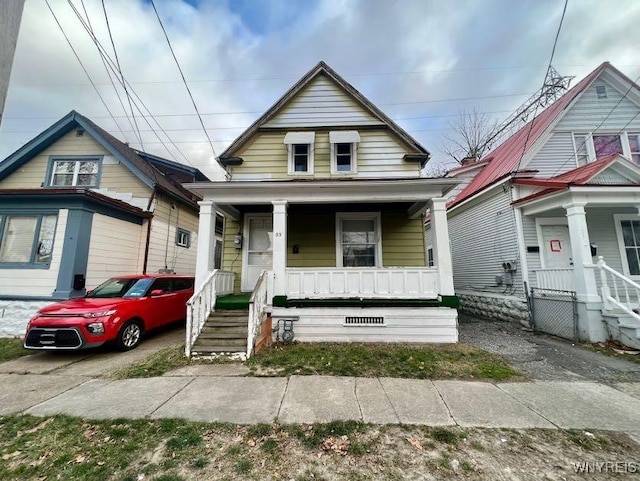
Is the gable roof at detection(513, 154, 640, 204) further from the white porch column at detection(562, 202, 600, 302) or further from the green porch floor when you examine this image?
the green porch floor

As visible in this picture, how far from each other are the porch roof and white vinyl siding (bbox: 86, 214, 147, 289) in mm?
A: 3706

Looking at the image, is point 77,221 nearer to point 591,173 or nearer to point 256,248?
point 256,248

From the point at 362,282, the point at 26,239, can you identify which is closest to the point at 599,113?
the point at 362,282

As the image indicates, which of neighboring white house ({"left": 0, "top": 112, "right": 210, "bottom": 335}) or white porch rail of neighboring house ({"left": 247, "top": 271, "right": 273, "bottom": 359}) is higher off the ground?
neighboring white house ({"left": 0, "top": 112, "right": 210, "bottom": 335})

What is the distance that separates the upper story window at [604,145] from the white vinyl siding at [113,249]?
51.2 ft

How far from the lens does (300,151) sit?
8836 mm

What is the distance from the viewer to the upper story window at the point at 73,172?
10328mm

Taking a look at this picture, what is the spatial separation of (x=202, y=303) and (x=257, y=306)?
1.26m

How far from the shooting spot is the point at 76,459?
2.52 metres

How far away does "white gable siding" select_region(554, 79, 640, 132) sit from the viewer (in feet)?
31.0

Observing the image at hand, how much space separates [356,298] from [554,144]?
9.20 metres

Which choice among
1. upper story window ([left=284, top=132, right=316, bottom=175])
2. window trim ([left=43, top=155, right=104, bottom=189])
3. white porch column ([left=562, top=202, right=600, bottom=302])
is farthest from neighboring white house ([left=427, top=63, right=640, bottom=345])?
window trim ([left=43, top=155, right=104, bottom=189])

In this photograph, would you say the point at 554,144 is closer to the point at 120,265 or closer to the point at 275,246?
the point at 275,246

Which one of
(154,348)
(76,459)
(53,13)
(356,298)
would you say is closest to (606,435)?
(356,298)
